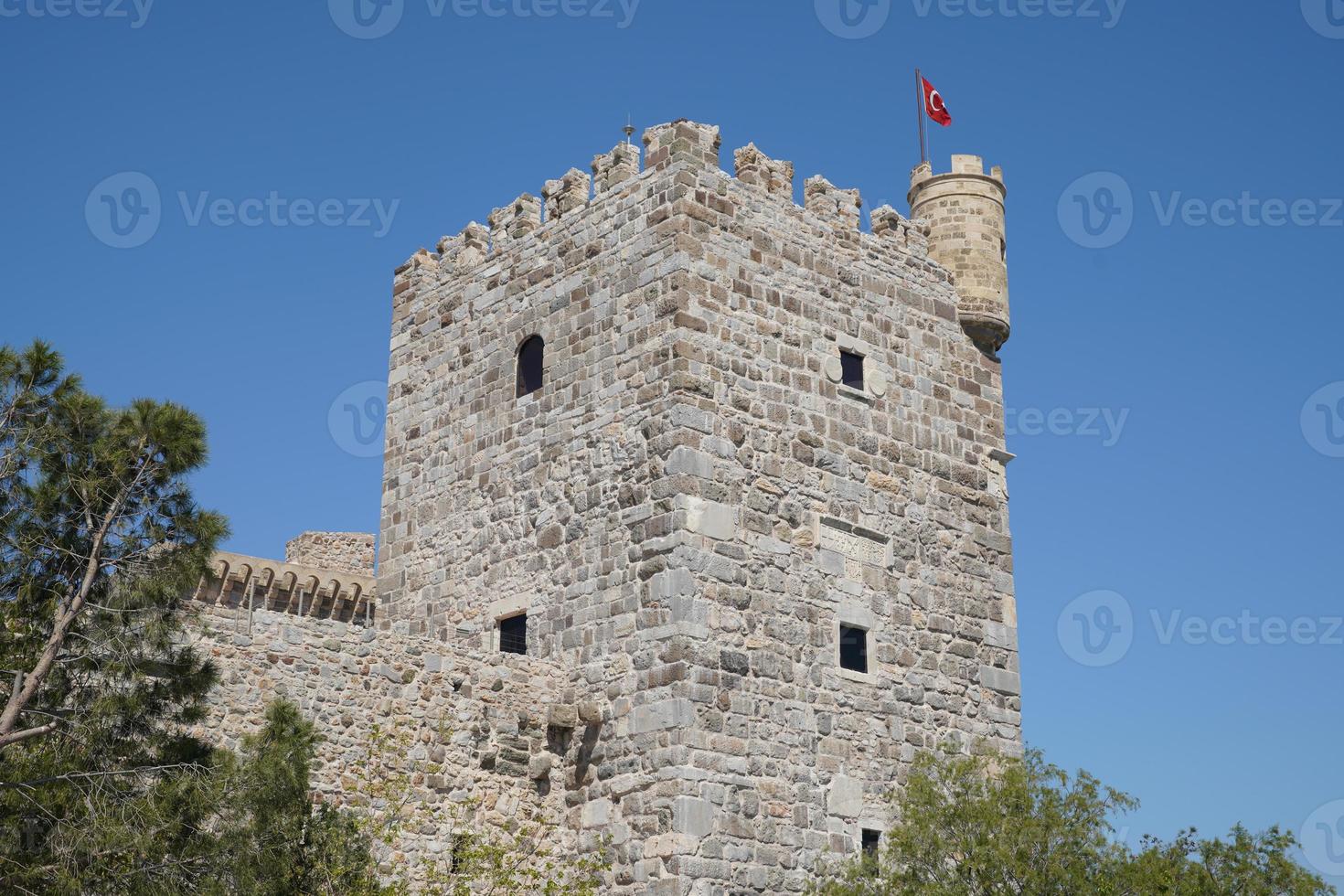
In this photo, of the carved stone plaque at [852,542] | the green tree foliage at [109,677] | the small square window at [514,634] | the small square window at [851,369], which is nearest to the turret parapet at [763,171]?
the small square window at [851,369]

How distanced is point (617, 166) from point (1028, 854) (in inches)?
368

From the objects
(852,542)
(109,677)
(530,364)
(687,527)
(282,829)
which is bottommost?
(282,829)

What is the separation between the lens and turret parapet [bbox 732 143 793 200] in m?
21.3

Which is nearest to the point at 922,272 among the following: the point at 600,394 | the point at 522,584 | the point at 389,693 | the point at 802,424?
the point at 802,424

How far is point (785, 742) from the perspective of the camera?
19.1 metres

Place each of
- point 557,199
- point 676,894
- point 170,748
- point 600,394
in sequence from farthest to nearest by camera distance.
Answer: point 557,199
point 600,394
point 676,894
point 170,748

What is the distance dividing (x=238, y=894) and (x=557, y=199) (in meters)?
10.6

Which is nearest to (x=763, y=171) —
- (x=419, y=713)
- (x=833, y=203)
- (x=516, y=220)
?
(x=833, y=203)

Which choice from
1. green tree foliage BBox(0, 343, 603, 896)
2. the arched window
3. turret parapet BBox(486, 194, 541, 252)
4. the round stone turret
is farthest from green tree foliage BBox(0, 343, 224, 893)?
the round stone turret

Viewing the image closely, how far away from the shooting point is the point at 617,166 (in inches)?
840

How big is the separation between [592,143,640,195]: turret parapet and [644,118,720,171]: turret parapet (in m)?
0.26

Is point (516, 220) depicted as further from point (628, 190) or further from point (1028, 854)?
point (1028, 854)

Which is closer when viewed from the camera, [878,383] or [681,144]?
[681,144]

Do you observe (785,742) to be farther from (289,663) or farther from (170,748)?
(170,748)
